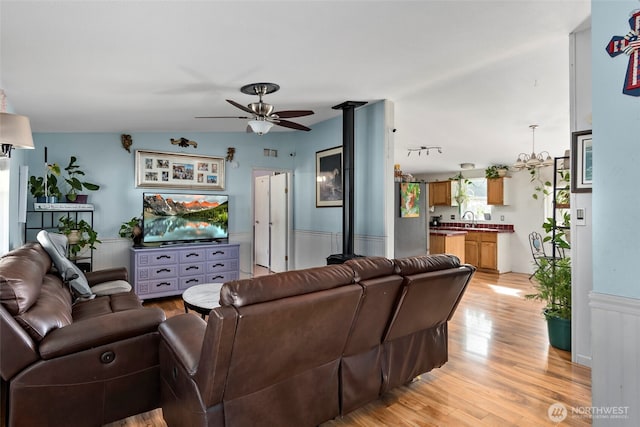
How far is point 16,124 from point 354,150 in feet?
10.9

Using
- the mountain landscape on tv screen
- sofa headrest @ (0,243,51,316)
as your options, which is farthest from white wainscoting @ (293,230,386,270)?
sofa headrest @ (0,243,51,316)

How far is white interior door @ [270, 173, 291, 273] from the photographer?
241 inches

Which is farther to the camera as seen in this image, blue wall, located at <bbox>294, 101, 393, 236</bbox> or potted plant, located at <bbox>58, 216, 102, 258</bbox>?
blue wall, located at <bbox>294, 101, 393, 236</bbox>

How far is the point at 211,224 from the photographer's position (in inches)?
210

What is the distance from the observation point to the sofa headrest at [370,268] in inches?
74.2

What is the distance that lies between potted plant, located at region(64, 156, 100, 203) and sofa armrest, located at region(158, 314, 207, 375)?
10.8 feet

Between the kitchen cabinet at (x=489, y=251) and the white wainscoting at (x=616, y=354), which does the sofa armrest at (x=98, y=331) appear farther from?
the kitchen cabinet at (x=489, y=251)

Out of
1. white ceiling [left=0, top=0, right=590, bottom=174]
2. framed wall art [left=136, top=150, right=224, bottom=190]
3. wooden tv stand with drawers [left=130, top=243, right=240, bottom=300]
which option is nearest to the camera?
white ceiling [left=0, top=0, right=590, bottom=174]

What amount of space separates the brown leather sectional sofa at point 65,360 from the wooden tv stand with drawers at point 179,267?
95.9 inches

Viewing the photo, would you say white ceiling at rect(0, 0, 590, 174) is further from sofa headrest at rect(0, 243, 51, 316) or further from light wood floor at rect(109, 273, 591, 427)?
light wood floor at rect(109, 273, 591, 427)

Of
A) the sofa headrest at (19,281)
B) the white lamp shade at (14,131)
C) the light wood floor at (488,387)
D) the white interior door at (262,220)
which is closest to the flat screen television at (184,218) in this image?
the white interior door at (262,220)

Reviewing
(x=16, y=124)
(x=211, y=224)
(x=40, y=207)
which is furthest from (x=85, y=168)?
(x=16, y=124)

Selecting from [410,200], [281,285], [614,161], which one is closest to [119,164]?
[410,200]

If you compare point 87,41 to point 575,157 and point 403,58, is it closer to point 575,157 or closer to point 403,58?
point 403,58
